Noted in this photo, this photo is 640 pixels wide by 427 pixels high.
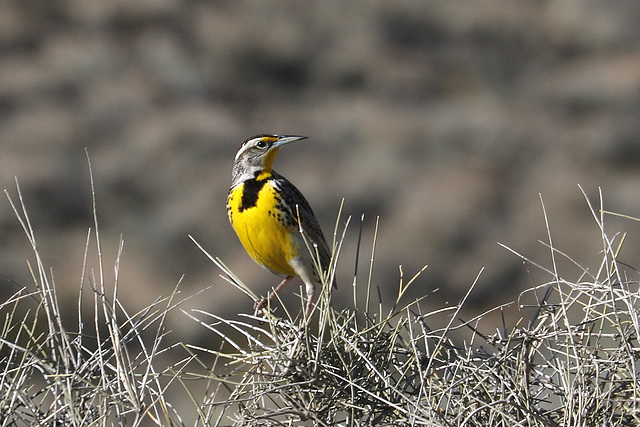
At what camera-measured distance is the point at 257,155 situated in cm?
230

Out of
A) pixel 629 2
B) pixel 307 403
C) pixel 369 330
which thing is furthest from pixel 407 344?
pixel 629 2

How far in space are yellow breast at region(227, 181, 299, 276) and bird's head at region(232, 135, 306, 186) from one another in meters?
0.15

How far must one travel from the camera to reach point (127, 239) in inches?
231

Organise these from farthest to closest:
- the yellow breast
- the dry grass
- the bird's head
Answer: the bird's head
the yellow breast
the dry grass

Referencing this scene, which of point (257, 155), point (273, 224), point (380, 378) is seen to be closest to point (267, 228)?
point (273, 224)

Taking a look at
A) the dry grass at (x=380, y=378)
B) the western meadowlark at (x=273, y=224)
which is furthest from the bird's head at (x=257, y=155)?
the dry grass at (x=380, y=378)

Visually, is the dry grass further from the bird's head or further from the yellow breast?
the bird's head

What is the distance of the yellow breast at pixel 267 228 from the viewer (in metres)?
2.09

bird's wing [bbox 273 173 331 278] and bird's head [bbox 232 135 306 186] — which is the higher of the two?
bird's head [bbox 232 135 306 186]

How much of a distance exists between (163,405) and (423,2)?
6714mm

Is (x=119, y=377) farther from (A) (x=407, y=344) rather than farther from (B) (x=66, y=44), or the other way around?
(B) (x=66, y=44)

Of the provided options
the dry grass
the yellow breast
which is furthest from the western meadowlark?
the dry grass

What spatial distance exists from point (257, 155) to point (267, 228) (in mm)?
296

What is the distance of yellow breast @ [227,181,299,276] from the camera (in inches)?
82.1
